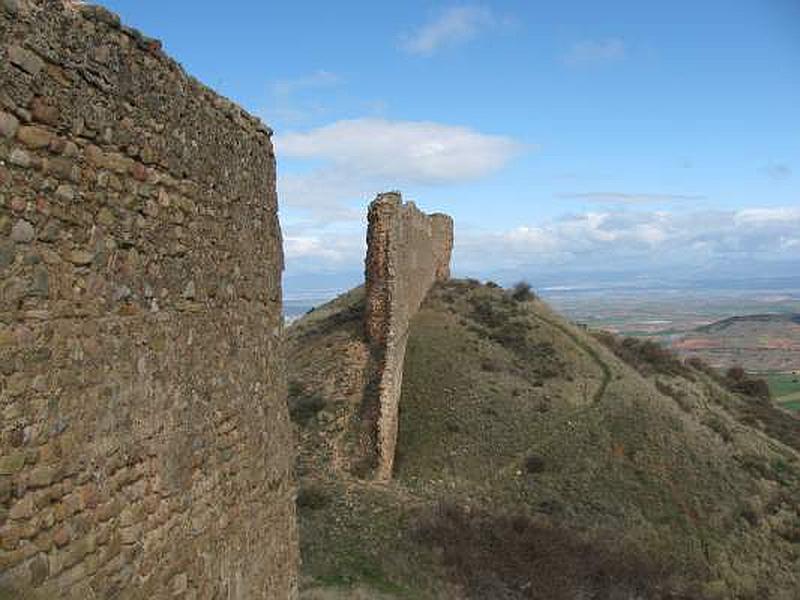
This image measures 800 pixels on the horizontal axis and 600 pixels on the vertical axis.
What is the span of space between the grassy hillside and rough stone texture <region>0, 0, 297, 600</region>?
5892mm

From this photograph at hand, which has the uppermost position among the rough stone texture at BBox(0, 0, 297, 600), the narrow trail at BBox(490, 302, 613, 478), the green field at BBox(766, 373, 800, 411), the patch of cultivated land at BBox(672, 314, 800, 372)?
the rough stone texture at BBox(0, 0, 297, 600)

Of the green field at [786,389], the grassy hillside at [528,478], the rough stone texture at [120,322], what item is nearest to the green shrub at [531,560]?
the grassy hillside at [528,478]

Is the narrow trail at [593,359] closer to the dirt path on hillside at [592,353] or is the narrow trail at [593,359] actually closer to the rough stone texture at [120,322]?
the dirt path on hillside at [592,353]

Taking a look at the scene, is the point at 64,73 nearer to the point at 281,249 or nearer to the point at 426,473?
the point at 281,249

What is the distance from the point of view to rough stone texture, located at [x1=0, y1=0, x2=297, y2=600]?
3.69m

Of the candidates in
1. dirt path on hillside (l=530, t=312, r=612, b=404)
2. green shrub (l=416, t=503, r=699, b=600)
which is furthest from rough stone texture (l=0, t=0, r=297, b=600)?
dirt path on hillside (l=530, t=312, r=612, b=404)

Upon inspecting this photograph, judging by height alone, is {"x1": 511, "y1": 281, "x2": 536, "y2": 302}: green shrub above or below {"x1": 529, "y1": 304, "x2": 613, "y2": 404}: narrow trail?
above

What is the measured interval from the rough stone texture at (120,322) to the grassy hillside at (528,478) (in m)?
5.89

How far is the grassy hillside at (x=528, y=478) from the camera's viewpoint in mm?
13977

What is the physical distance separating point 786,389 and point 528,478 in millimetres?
50846

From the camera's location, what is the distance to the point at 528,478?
66.1 ft

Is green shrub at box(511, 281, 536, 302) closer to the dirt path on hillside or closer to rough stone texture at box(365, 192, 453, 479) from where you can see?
the dirt path on hillside

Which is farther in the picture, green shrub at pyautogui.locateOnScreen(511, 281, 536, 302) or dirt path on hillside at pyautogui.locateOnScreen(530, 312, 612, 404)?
green shrub at pyautogui.locateOnScreen(511, 281, 536, 302)

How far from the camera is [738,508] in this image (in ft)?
68.7
